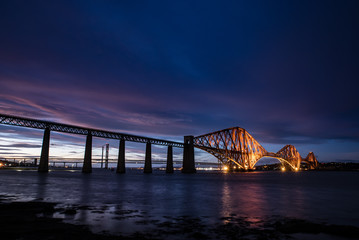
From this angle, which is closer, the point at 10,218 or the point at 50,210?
the point at 10,218

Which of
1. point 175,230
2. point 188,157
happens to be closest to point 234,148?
point 188,157

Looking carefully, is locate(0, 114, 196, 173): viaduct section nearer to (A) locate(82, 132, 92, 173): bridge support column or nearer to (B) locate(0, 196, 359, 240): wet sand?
(A) locate(82, 132, 92, 173): bridge support column

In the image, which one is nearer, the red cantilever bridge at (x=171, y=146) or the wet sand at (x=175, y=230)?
the wet sand at (x=175, y=230)

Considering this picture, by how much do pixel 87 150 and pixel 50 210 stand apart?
59860mm

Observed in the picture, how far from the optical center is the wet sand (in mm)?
8742

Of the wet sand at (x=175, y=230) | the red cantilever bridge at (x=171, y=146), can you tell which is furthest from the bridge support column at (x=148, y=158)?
the wet sand at (x=175, y=230)

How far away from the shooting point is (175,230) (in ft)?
32.6

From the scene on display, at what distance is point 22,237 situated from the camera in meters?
8.20

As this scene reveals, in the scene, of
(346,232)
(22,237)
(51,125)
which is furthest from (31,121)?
(346,232)

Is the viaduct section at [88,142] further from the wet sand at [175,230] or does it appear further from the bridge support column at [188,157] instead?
the wet sand at [175,230]

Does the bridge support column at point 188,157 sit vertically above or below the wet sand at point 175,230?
above

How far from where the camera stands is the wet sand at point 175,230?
8.74m

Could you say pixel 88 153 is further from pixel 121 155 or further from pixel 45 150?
pixel 121 155

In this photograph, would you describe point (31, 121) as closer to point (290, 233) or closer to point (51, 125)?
point (51, 125)
